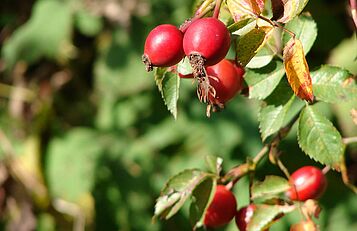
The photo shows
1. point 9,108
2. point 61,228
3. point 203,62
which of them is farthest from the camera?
point 9,108

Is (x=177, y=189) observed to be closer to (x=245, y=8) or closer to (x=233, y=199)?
(x=233, y=199)

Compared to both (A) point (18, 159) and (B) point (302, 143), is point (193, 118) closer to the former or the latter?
(A) point (18, 159)

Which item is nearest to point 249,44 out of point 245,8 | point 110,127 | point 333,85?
point 245,8

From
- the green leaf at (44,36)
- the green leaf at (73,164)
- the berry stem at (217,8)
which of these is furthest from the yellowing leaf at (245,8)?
the green leaf at (44,36)

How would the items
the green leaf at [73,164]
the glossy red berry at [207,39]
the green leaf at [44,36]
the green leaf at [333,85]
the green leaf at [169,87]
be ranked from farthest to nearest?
the green leaf at [44,36] < the green leaf at [73,164] < the green leaf at [333,85] < the green leaf at [169,87] < the glossy red berry at [207,39]

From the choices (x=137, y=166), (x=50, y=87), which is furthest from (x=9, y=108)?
(x=137, y=166)

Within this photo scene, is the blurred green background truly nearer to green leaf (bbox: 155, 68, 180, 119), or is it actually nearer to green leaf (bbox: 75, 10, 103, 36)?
green leaf (bbox: 75, 10, 103, 36)

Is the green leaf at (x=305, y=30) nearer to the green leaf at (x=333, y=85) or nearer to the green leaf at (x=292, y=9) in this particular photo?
the green leaf at (x=333, y=85)
